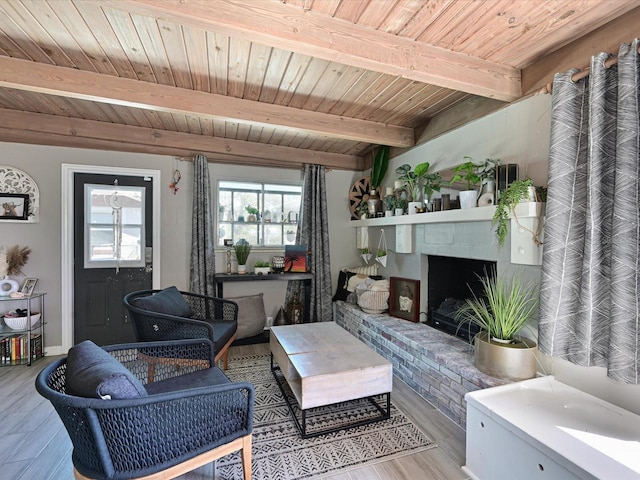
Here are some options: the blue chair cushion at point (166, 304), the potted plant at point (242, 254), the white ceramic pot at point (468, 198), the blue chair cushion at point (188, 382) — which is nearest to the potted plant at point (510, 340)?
the white ceramic pot at point (468, 198)

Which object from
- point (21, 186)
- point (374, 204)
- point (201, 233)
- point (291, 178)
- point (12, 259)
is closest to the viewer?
point (12, 259)

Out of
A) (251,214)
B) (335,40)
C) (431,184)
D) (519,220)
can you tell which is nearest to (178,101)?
(335,40)

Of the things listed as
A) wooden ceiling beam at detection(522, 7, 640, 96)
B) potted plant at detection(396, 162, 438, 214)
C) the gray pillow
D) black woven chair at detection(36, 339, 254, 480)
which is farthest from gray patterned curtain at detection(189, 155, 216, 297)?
wooden ceiling beam at detection(522, 7, 640, 96)

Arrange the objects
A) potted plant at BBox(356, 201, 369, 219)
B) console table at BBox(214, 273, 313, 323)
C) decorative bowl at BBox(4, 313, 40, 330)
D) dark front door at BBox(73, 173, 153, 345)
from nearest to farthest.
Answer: decorative bowl at BBox(4, 313, 40, 330) → dark front door at BBox(73, 173, 153, 345) → console table at BBox(214, 273, 313, 323) → potted plant at BBox(356, 201, 369, 219)

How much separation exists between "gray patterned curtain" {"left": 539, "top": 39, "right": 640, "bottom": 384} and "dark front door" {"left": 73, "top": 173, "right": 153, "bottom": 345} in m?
3.77

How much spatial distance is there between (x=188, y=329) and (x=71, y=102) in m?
2.32

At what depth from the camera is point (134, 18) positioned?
5.36 ft

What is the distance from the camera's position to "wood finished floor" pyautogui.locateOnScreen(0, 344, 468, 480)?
1587 mm

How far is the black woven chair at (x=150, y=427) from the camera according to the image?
3.68 ft

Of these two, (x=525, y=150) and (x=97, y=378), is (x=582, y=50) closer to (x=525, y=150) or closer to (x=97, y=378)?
(x=525, y=150)

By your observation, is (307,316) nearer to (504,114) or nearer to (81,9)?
Result: (504,114)

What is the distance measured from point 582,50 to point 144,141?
12.3ft

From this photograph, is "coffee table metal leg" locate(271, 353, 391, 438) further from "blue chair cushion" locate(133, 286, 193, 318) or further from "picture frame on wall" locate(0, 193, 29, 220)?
"picture frame on wall" locate(0, 193, 29, 220)

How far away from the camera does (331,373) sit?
1.85m
